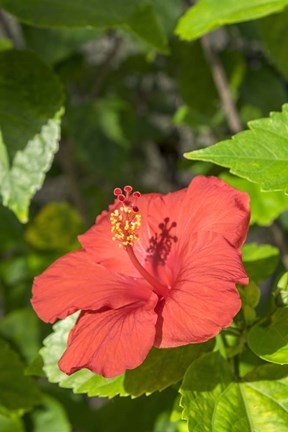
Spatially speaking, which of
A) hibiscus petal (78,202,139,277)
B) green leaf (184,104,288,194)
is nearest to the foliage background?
green leaf (184,104,288,194)

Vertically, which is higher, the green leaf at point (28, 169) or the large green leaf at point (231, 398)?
the green leaf at point (28, 169)

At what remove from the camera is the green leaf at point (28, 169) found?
49.5 inches

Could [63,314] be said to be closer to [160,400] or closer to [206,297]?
[206,297]

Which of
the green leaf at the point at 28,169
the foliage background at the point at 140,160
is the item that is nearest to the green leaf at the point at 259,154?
the foliage background at the point at 140,160

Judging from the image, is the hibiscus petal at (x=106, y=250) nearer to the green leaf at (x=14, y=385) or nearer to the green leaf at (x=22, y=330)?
the green leaf at (x=14, y=385)

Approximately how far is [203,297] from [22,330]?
854 mm

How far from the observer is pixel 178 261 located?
0.98 metres

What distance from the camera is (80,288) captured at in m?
0.95

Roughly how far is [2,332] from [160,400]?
1.08 feet

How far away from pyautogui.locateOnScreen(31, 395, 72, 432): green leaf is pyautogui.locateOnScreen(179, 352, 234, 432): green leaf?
696mm

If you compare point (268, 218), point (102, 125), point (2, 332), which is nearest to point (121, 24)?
point (268, 218)

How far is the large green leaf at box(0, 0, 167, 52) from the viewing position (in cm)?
132

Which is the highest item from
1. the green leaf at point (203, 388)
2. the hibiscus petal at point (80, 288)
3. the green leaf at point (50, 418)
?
the hibiscus petal at point (80, 288)

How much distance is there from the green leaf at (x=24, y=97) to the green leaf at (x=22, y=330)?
1.57 ft
